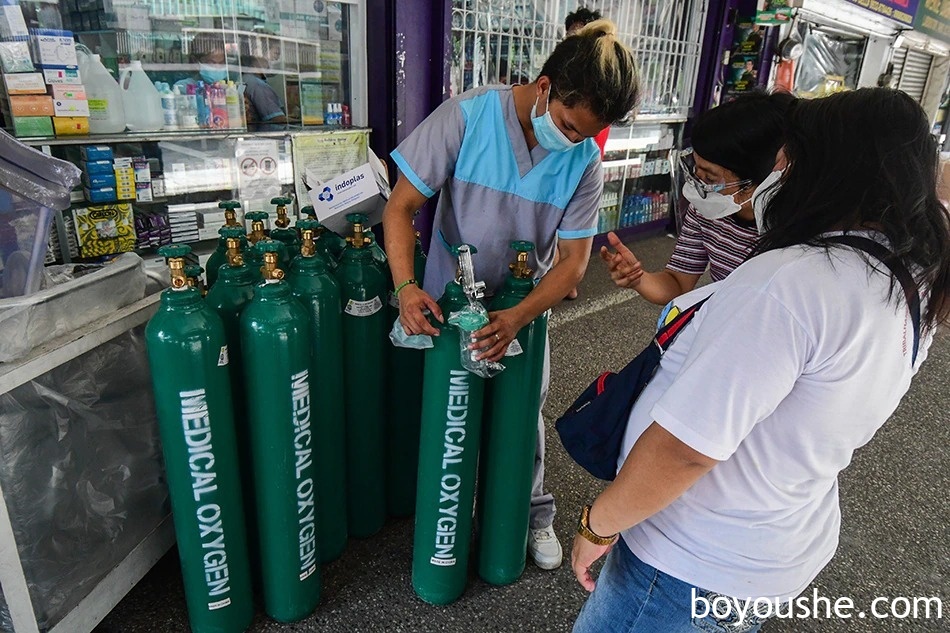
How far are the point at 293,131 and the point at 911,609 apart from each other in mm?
2989

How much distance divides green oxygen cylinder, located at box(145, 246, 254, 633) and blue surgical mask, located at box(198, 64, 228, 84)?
175cm

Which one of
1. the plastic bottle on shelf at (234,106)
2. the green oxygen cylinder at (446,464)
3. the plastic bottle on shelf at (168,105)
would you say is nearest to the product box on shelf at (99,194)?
the plastic bottle on shelf at (168,105)

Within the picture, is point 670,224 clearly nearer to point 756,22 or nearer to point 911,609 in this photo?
point 756,22

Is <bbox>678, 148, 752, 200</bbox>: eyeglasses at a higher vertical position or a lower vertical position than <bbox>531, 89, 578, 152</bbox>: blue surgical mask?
lower

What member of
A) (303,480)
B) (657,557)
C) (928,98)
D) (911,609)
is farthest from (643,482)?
(928,98)

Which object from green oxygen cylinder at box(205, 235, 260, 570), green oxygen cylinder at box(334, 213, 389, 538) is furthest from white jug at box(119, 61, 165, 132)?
green oxygen cylinder at box(334, 213, 389, 538)

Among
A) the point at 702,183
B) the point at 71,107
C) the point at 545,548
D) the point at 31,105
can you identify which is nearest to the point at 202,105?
the point at 71,107

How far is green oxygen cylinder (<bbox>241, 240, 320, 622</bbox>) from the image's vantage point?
1.33 metres

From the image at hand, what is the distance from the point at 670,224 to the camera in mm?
6066

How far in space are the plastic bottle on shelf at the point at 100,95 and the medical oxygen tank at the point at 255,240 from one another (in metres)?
1.10

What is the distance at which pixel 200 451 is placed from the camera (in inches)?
52.4

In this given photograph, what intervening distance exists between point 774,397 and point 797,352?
6cm

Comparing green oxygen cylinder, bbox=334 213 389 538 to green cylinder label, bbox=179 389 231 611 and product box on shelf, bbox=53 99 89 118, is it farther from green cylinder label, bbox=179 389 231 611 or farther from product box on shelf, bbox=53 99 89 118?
product box on shelf, bbox=53 99 89 118

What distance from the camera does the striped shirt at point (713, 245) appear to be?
60.9 inches
